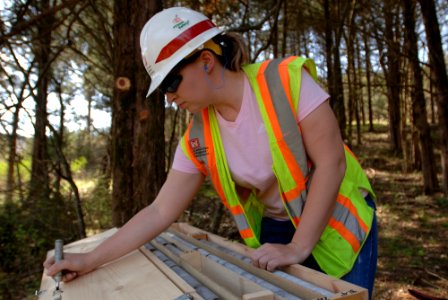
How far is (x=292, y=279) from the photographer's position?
1340 millimetres

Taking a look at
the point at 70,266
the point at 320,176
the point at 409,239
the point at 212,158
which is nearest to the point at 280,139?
the point at 320,176

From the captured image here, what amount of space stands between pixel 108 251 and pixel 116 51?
2.15 m

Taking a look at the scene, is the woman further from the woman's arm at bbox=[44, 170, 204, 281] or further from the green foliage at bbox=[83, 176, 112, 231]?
the green foliage at bbox=[83, 176, 112, 231]

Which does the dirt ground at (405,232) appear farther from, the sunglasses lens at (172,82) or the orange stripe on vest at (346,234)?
the sunglasses lens at (172,82)

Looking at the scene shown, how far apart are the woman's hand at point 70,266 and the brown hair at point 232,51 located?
1.06m

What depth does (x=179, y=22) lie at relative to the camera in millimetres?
1688

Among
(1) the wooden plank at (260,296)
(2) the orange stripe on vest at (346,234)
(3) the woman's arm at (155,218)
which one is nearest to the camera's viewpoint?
(1) the wooden plank at (260,296)

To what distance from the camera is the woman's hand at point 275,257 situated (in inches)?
57.2

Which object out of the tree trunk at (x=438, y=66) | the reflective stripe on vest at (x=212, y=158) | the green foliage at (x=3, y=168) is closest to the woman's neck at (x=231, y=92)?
the reflective stripe on vest at (x=212, y=158)

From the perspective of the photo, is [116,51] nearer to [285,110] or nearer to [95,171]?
[285,110]

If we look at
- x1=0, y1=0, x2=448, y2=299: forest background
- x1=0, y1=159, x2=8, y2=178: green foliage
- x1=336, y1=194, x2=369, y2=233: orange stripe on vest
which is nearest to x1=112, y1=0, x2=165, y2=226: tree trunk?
x1=0, y1=0, x2=448, y2=299: forest background

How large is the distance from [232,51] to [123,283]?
3.37ft

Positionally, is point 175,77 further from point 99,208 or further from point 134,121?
point 99,208

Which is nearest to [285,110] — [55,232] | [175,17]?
[175,17]
